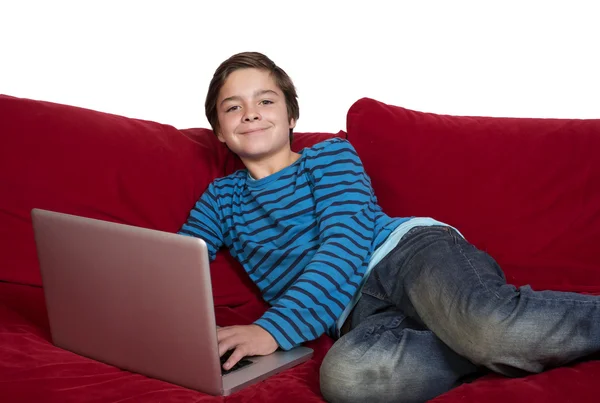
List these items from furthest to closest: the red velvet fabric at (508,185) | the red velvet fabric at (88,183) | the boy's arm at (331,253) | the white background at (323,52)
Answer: the white background at (323,52) → the red velvet fabric at (508,185) → the red velvet fabric at (88,183) → the boy's arm at (331,253)

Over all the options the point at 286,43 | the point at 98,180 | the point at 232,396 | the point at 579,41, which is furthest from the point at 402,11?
the point at 232,396

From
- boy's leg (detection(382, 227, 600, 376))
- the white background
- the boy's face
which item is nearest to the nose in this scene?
the boy's face

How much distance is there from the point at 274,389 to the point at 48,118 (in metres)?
0.94

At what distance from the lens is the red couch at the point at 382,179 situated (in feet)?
5.77

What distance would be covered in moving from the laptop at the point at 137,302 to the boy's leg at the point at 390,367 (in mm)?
129

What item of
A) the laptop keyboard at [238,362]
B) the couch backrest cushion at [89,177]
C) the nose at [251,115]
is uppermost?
the nose at [251,115]

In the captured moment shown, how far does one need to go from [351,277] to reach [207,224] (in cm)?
44

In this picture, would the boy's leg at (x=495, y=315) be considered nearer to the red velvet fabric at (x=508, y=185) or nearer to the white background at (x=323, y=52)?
the red velvet fabric at (x=508, y=185)

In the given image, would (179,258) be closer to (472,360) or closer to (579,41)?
(472,360)

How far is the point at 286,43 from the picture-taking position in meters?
2.45

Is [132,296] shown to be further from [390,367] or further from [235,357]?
[390,367]

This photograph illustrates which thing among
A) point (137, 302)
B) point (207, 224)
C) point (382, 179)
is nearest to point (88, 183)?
point (207, 224)

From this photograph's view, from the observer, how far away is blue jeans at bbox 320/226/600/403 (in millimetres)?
1281

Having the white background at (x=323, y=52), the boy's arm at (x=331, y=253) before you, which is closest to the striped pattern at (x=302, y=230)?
the boy's arm at (x=331, y=253)
